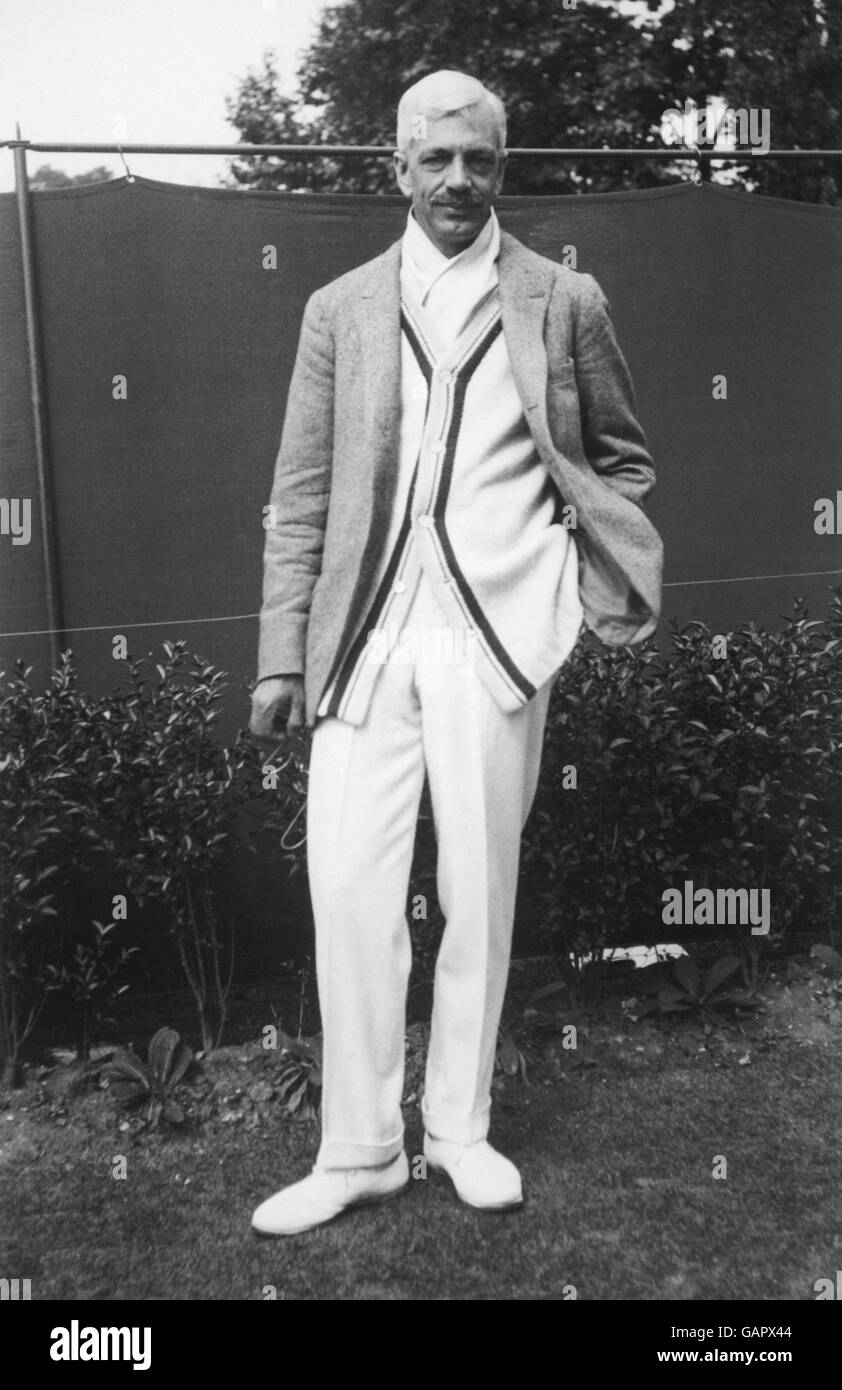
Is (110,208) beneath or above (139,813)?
above

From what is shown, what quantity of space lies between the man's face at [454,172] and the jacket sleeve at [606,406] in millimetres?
333

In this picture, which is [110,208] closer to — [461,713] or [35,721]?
[35,721]

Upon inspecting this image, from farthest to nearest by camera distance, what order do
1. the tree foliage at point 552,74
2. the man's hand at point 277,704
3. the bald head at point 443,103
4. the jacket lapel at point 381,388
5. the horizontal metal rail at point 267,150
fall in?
the horizontal metal rail at point 267,150
the tree foliage at point 552,74
the man's hand at point 277,704
the jacket lapel at point 381,388
the bald head at point 443,103

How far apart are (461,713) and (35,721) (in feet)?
4.18

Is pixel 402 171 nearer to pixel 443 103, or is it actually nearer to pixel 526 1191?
pixel 443 103

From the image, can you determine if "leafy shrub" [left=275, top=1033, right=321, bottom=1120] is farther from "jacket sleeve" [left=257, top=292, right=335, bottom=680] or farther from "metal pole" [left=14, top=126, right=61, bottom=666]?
"metal pole" [left=14, top=126, right=61, bottom=666]

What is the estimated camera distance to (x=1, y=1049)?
3877 millimetres

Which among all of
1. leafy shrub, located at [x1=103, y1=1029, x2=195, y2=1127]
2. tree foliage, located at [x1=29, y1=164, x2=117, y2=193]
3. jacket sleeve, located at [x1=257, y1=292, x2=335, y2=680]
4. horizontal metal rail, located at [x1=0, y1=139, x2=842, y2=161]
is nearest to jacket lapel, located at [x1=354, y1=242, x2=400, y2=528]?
jacket sleeve, located at [x1=257, y1=292, x2=335, y2=680]

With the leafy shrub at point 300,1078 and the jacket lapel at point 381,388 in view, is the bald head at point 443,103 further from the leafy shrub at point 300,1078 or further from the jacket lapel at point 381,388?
the leafy shrub at point 300,1078

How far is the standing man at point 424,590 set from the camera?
320 centimetres

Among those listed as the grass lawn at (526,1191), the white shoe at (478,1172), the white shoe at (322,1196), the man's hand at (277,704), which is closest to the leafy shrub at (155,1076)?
the grass lawn at (526,1191)

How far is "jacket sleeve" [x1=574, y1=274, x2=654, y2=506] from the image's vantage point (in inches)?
131
